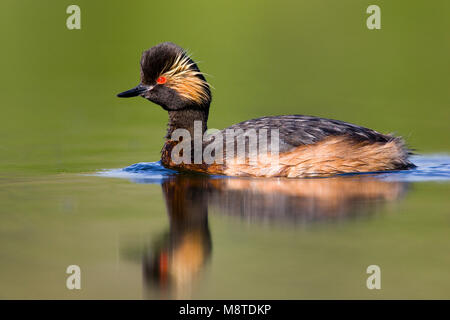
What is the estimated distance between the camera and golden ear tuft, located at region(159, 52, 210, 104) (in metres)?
11.0

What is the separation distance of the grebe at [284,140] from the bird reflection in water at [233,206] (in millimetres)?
258

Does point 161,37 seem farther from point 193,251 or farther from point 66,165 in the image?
point 193,251

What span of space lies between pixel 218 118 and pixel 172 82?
4.15 m

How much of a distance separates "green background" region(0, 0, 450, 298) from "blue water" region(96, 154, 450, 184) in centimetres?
34

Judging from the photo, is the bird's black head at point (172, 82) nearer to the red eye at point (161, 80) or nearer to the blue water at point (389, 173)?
the red eye at point (161, 80)

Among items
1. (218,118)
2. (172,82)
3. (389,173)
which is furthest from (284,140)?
(218,118)

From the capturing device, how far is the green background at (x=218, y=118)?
6.15 meters

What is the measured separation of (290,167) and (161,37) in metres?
9.80

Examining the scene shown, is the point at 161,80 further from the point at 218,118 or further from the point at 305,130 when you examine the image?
the point at 218,118

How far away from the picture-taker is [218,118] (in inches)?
595

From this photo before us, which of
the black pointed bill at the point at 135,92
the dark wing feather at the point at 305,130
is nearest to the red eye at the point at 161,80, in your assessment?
the black pointed bill at the point at 135,92

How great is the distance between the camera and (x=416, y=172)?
410 inches

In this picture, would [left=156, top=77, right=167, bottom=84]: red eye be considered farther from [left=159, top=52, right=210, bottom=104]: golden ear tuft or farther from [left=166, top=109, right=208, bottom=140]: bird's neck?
[left=166, top=109, right=208, bottom=140]: bird's neck

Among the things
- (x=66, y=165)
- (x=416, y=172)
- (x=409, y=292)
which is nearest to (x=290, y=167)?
(x=416, y=172)
